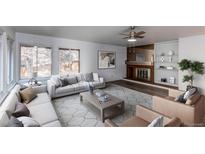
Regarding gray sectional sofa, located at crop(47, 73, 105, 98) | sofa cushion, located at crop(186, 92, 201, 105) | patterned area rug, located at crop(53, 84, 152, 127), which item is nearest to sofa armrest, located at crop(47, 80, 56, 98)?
gray sectional sofa, located at crop(47, 73, 105, 98)

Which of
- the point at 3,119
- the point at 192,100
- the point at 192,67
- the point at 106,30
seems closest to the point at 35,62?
the point at 106,30

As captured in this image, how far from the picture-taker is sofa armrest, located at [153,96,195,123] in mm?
2416

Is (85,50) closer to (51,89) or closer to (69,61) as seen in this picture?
(69,61)

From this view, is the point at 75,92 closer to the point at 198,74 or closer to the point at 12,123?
the point at 12,123

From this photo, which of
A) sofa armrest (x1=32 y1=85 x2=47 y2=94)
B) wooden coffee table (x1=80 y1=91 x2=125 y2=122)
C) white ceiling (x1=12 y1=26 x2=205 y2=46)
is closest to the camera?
wooden coffee table (x1=80 y1=91 x2=125 y2=122)

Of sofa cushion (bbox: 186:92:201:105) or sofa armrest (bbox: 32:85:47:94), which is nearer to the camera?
sofa cushion (bbox: 186:92:201:105)

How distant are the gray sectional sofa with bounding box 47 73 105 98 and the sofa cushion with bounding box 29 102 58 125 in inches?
66.8

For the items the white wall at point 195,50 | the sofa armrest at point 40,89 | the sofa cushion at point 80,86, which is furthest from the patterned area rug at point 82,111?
the white wall at point 195,50

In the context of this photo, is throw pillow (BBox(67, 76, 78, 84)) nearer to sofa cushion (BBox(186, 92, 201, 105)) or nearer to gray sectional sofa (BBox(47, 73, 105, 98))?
gray sectional sofa (BBox(47, 73, 105, 98))

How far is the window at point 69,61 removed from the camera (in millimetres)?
5984

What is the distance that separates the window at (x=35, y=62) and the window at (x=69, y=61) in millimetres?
556
